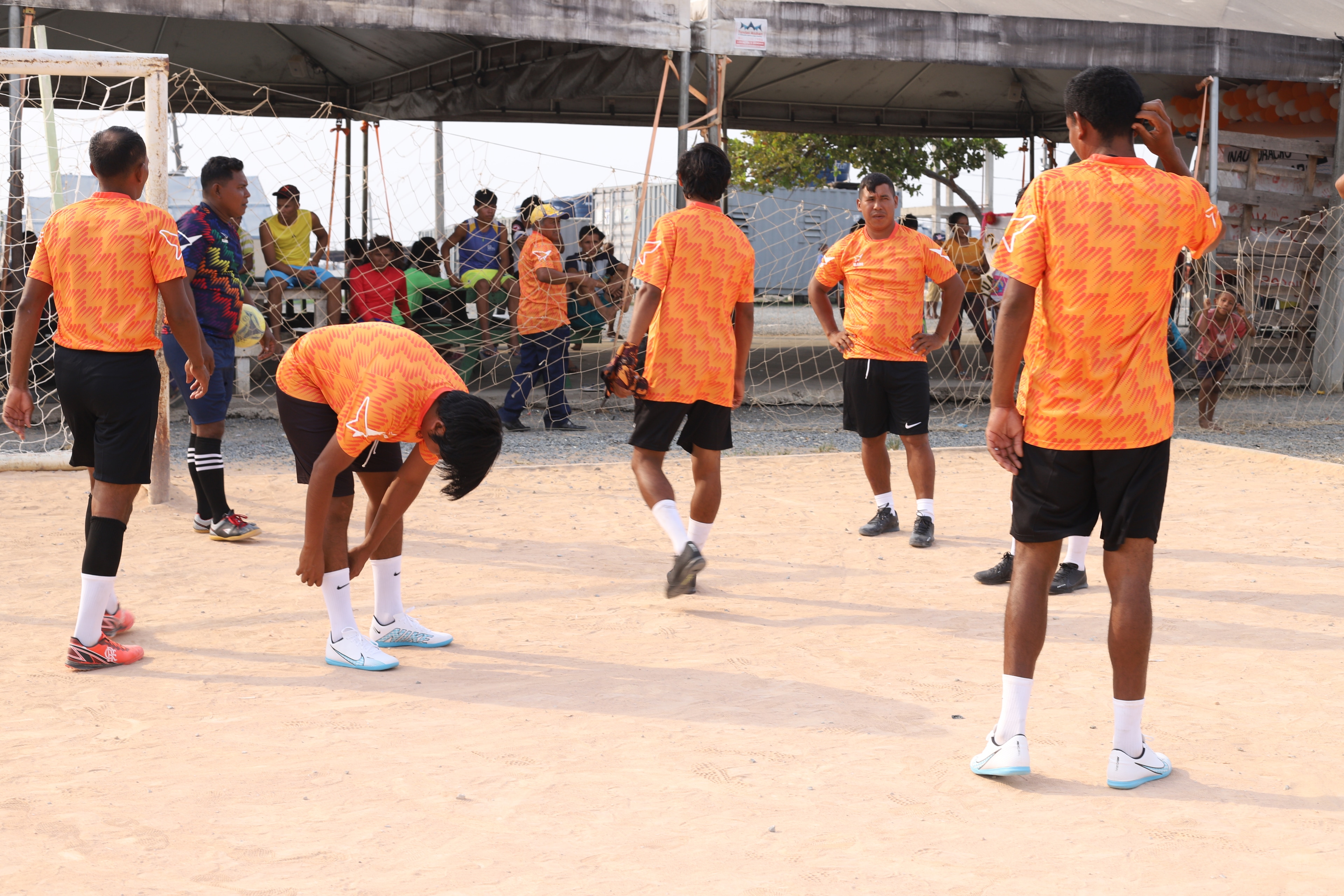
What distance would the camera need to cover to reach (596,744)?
333cm

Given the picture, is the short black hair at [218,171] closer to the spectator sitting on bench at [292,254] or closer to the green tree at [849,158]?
the spectator sitting on bench at [292,254]

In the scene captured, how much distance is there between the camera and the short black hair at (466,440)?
327cm

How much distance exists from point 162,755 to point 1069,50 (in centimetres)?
1029

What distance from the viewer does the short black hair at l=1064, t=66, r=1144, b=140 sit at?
293cm

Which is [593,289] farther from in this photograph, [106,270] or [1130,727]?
[1130,727]

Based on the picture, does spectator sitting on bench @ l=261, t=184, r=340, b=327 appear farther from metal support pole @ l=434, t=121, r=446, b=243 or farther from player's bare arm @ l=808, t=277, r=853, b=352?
player's bare arm @ l=808, t=277, r=853, b=352

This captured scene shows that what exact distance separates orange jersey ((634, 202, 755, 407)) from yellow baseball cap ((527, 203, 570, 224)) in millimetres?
5162

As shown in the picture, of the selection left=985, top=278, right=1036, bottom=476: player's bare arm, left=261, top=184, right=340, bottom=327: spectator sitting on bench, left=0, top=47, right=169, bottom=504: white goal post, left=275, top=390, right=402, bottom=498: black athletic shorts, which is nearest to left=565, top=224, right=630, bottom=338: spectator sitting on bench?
left=261, top=184, right=340, bottom=327: spectator sitting on bench

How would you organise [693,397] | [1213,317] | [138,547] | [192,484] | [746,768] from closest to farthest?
[746,768]
[693,397]
[138,547]
[192,484]
[1213,317]

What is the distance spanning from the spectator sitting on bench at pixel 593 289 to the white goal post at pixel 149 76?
14.3 ft

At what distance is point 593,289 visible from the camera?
35.2 feet

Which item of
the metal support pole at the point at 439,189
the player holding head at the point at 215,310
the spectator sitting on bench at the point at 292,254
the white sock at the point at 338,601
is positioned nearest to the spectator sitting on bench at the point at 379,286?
the spectator sitting on bench at the point at 292,254

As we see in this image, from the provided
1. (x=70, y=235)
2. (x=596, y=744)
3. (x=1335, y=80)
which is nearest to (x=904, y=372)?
(x=596, y=744)

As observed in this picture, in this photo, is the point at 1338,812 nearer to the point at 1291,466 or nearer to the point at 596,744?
the point at 596,744
